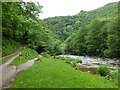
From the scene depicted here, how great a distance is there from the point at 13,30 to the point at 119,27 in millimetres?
41293

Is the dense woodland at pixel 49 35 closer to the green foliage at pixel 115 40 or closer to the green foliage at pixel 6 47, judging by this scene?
the green foliage at pixel 115 40

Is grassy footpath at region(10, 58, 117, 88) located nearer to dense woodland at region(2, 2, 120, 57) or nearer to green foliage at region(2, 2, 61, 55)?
dense woodland at region(2, 2, 120, 57)

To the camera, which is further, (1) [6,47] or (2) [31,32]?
(2) [31,32]

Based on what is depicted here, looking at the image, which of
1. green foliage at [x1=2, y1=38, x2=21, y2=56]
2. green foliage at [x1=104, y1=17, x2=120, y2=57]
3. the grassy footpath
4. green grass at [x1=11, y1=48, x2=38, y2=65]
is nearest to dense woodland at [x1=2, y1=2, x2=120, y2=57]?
green foliage at [x1=104, y1=17, x2=120, y2=57]

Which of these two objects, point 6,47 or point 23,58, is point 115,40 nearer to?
point 23,58

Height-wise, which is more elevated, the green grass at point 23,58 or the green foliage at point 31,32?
the green foliage at point 31,32

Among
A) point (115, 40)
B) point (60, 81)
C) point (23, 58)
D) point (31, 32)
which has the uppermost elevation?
point (31, 32)

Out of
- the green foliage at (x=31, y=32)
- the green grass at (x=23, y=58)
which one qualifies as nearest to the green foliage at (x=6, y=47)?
the green grass at (x=23, y=58)

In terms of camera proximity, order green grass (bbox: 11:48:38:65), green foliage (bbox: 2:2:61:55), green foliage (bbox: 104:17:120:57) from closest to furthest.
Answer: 1. green grass (bbox: 11:48:38:65)
2. green foliage (bbox: 2:2:61:55)
3. green foliage (bbox: 104:17:120:57)

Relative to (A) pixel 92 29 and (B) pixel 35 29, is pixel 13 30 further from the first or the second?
(A) pixel 92 29

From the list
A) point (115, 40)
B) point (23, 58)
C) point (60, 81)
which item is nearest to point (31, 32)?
point (23, 58)

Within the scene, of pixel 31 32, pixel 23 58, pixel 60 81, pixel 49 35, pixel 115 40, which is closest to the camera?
pixel 60 81

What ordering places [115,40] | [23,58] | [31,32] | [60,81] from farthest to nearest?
[31,32], [115,40], [23,58], [60,81]

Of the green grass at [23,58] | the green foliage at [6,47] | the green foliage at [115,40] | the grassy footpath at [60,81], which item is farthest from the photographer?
the green foliage at [115,40]
